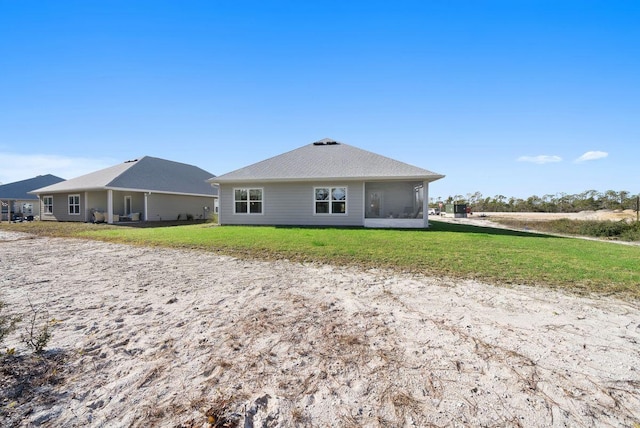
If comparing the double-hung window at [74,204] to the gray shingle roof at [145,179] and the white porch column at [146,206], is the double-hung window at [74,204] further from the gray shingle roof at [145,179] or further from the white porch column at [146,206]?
the white porch column at [146,206]

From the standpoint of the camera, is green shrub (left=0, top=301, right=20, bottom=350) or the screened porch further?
the screened porch

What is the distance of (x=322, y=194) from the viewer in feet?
52.0

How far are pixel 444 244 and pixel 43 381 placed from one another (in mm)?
9635

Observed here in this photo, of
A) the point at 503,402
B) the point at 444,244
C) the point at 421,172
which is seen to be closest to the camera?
the point at 503,402

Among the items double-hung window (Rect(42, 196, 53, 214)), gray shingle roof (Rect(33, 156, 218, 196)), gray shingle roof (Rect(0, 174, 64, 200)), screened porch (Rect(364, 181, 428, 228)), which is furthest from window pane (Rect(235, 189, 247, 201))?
gray shingle roof (Rect(0, 174, 64, 200))

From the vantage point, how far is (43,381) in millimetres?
2395

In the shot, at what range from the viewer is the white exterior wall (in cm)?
1550

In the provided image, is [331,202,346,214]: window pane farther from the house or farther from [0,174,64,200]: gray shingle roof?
the house

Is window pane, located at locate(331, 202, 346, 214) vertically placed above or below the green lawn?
above

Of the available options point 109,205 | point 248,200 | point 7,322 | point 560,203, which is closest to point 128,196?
point 109,205

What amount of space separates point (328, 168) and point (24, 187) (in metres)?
37.5

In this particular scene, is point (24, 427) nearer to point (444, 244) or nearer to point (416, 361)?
point (416, 361)

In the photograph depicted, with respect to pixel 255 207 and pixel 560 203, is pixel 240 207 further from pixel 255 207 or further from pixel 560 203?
pixel 560 203

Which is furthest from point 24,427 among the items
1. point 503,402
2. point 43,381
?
point 503,402
